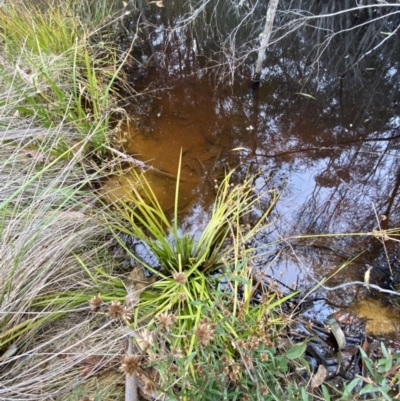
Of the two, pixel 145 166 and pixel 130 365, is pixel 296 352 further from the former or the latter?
pixel 145 166

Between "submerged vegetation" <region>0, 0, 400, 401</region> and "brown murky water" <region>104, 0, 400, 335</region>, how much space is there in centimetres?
19

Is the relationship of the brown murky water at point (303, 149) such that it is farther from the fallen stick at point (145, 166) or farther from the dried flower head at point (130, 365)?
the dried flower head at point (130, 365)

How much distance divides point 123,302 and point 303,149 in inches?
74.0

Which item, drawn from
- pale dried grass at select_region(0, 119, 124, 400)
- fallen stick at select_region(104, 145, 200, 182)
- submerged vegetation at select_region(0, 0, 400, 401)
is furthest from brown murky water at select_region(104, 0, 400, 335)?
pale dried grass at select_region(0, 119, 124, 400)

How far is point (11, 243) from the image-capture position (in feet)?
5.23

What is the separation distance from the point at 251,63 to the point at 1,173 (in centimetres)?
272

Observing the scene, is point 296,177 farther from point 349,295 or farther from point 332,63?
point 332,63

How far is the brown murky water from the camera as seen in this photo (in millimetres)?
2082

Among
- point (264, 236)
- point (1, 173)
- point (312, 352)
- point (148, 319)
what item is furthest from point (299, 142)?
point (1, 173)

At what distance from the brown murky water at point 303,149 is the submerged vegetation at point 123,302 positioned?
19cm

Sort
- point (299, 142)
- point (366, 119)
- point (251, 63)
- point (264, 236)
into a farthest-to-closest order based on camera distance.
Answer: point (251, 63) < point (366, 119) < point (299, 142) < point (264, 236)

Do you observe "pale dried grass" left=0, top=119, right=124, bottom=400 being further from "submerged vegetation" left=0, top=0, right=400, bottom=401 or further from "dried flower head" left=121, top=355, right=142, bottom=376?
"dried flower head" left=121, top=355, right=142, bottom=376

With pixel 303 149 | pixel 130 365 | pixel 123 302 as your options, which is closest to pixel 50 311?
pixel 123 302

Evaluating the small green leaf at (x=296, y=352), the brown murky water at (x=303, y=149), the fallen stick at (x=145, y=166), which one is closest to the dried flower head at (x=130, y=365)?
the small green leaf at (x=296, y=352)
